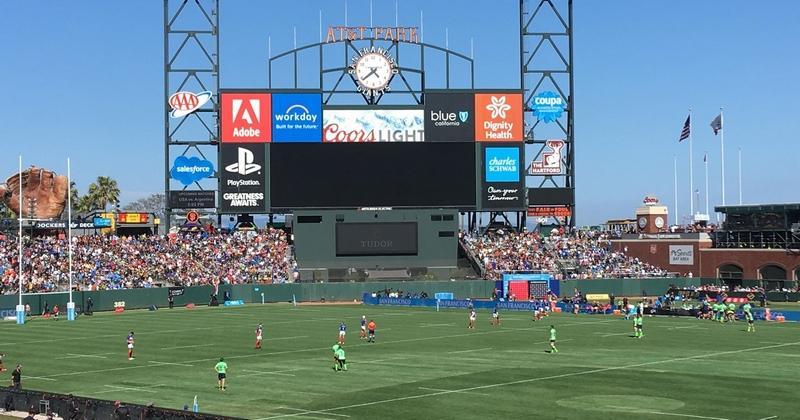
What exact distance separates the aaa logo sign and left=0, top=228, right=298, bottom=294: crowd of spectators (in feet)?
77.6

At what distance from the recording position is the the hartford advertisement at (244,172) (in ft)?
341

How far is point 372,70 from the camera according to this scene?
107m

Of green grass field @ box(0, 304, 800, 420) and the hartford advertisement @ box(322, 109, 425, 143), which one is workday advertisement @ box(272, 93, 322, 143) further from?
green grass field @ box(0, 304, 800, 420)

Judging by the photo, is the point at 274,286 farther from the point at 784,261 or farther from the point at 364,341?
the point at 784,261

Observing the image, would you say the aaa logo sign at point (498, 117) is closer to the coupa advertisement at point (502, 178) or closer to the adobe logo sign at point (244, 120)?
the coupa advertisement at point (502, 178)

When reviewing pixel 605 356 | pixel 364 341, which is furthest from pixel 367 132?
pixel 605 356

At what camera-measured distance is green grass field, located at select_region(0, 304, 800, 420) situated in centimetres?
3709

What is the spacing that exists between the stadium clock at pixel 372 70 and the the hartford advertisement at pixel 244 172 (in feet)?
39.6

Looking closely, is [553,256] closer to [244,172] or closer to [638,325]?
[244,172]

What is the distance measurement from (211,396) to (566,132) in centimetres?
7688

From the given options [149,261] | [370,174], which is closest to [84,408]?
[149,261]

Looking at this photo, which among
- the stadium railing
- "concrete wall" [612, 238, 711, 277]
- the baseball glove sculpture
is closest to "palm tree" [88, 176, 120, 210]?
the baseball glove sculpture

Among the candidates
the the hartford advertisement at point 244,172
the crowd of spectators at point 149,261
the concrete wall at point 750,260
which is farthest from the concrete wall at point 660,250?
the the hartford advertisement at point 244,172

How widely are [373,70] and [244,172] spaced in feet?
54.9
